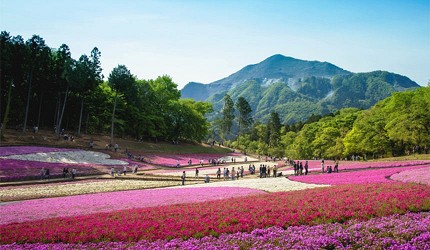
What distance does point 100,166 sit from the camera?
47250mm

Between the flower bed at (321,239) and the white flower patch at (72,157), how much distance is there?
3478 centimetres

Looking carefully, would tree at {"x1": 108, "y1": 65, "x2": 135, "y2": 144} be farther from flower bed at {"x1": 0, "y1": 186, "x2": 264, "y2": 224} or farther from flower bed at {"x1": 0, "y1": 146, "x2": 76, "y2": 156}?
flower bed at {"x1": 0, "y1": 186, "x2": 264, "y2": 224}

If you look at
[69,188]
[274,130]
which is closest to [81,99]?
[69,188]

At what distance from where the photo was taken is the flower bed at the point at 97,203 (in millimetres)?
20555

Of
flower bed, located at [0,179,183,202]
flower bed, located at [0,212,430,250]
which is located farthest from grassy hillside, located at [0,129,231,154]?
flower bed, located at [0,212,430,250]

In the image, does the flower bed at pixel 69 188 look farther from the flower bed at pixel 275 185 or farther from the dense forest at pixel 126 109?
the dense forest at pixel 126 109

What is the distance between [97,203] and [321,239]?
1696 cm

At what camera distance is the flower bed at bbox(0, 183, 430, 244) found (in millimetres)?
13875

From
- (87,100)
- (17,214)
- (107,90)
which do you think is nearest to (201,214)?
(17,214)

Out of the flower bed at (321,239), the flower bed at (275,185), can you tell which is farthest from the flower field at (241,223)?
the flower bed at (275,185)

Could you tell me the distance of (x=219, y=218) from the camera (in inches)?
602

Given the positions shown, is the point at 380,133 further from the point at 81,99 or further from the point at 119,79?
the point at 81,99

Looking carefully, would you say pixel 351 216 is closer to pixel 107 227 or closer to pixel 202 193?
pixel 107 227

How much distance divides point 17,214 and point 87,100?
5396 centimetres
